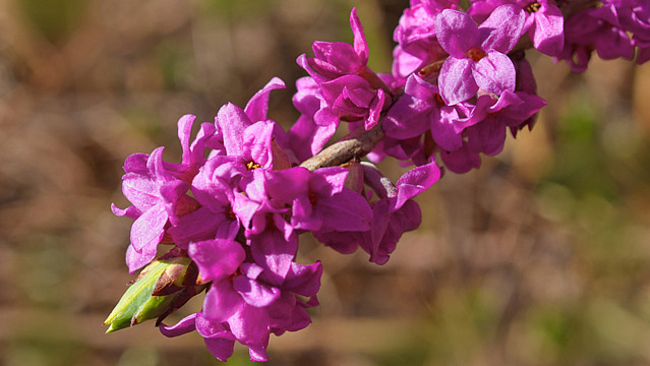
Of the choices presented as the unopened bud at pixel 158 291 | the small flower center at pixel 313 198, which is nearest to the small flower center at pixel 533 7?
the small flower center at pixel 313 198

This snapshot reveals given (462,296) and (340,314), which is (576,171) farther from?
(340,314)

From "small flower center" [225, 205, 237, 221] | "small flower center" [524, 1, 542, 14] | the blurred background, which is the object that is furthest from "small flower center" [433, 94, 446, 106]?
the blurred background

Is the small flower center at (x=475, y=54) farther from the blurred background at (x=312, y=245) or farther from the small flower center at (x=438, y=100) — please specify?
the blurred background at (x=312, y=245)

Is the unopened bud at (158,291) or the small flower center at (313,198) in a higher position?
the small flower center at (313,198)

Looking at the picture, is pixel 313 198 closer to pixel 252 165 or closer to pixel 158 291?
pixel 252 165

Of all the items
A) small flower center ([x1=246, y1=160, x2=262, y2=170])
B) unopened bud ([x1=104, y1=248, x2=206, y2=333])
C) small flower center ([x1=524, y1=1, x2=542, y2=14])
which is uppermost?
small flower center ([x1=524, y1=1, x2=542, y2=14])

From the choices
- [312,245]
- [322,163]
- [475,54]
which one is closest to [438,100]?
[475,54]

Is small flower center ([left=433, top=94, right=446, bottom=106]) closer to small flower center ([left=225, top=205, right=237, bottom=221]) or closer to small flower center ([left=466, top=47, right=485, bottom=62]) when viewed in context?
small flower center ([left=466, top=47, right=485, bottom=62])
